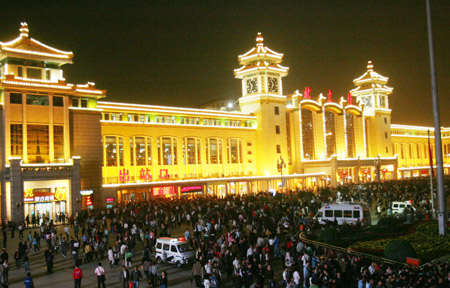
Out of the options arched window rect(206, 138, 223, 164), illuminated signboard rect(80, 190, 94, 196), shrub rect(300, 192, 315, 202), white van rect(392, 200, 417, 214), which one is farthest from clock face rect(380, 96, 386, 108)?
illuminated signboard rect(80, 190, 94, 196)

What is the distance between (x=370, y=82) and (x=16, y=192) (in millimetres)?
68268

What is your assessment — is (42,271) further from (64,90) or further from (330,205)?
(64,90)

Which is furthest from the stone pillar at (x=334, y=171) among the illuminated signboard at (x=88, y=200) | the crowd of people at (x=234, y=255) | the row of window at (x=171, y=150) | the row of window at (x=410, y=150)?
the illuminated signboard at (x=88, y=200)

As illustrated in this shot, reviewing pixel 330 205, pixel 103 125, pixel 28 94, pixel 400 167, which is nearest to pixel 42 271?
pixel 330 205

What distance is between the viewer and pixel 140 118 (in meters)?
50.5

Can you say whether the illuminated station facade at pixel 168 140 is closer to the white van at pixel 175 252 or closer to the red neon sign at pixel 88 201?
the red neon sign at pixel 88 201

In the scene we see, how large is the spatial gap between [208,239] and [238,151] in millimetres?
37597

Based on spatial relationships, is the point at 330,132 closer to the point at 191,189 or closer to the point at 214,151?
the point at 214,151

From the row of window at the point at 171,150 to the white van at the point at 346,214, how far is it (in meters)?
26.5

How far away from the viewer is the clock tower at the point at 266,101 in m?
61.2

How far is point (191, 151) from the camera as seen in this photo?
54938mm

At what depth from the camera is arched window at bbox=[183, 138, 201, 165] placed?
5427cm

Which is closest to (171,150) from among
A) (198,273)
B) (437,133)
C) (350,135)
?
(437,133)

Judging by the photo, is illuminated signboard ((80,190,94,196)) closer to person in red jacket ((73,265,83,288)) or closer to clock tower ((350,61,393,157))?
person in red jacket ((73,265,83,288))
